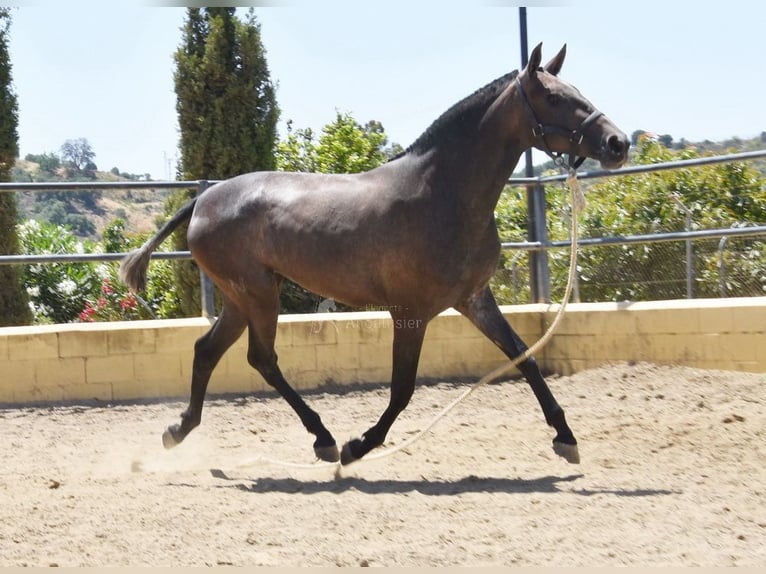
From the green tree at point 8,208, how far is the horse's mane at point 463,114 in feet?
25.8

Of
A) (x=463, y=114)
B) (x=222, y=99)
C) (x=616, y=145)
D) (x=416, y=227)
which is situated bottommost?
(x=416, y=227)

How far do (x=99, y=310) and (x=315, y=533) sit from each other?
9665 mm

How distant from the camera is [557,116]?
5.19 m

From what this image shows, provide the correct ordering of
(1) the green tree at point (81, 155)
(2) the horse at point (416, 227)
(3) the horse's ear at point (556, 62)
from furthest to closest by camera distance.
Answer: (1) the green tree at point (81, 155) < (3) the horse's ear at point (556, 62) < (2) the horse at point (416, 227)

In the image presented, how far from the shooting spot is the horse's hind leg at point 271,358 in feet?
18.7

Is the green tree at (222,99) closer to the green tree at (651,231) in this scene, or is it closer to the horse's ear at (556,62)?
the green tree at (651,231)

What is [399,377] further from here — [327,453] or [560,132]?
[560,132]

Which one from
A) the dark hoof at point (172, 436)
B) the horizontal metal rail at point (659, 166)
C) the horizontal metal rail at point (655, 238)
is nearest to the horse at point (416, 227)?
A: the dark hoof at point (172, 436)

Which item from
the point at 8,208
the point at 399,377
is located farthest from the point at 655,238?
the point at 8,208

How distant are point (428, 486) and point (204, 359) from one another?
1867 millimetres

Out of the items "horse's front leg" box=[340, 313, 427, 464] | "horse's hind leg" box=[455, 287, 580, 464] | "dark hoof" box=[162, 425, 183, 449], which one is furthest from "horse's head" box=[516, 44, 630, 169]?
"dark hoof" box=[162, 425, 183, 449]

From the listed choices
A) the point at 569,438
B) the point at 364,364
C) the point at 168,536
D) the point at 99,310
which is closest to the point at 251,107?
the point at 99,310

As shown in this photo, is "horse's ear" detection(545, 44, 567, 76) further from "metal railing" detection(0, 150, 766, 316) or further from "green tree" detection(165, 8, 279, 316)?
"green tree" detection(165, 8, 279, 316)

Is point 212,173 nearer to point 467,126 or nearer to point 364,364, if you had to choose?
point 364,364
